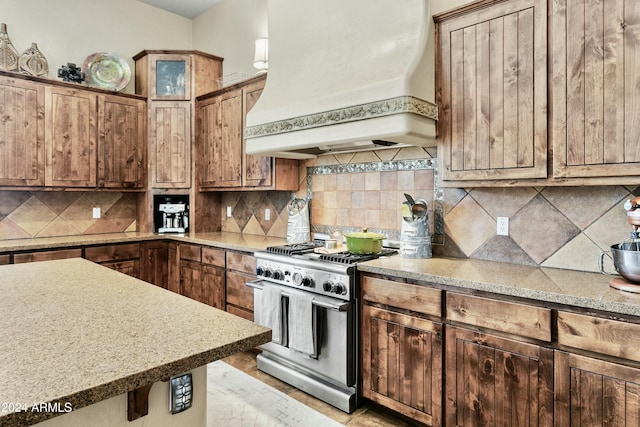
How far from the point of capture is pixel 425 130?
89.3 inches

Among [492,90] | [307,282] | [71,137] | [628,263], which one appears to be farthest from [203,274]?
[628,263]

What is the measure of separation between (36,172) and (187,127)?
145 centimetres

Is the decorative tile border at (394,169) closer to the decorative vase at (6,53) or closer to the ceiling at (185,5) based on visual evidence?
the ceiling at (185,5)

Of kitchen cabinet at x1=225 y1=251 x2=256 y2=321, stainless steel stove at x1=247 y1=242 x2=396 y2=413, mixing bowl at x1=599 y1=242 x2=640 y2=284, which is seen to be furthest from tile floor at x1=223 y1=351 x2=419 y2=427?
mixing bowl at x1=599 y1=242 x2=640 y2=284

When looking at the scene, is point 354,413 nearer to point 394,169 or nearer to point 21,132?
point 394,169

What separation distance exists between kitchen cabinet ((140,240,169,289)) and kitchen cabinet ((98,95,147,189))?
736 millimetres

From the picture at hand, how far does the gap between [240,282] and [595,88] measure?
8.88 feet

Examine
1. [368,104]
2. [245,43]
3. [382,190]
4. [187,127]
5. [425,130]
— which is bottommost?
[382,190]

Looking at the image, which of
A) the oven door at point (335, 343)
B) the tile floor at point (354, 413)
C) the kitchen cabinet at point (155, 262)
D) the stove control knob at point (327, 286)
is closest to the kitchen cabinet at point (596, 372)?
the tile floor at point (354, 413)

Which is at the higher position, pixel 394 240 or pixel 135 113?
pixel 135 113

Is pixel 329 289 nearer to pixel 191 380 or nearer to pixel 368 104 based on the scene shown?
pixel 368 104

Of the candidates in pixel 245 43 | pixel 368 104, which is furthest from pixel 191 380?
pixel 245 43

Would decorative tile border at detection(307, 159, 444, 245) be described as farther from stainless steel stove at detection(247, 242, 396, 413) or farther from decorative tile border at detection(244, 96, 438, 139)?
decorative tile border at detection(244, 96, 438, 139)

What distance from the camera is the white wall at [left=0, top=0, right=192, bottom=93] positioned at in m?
3.73
